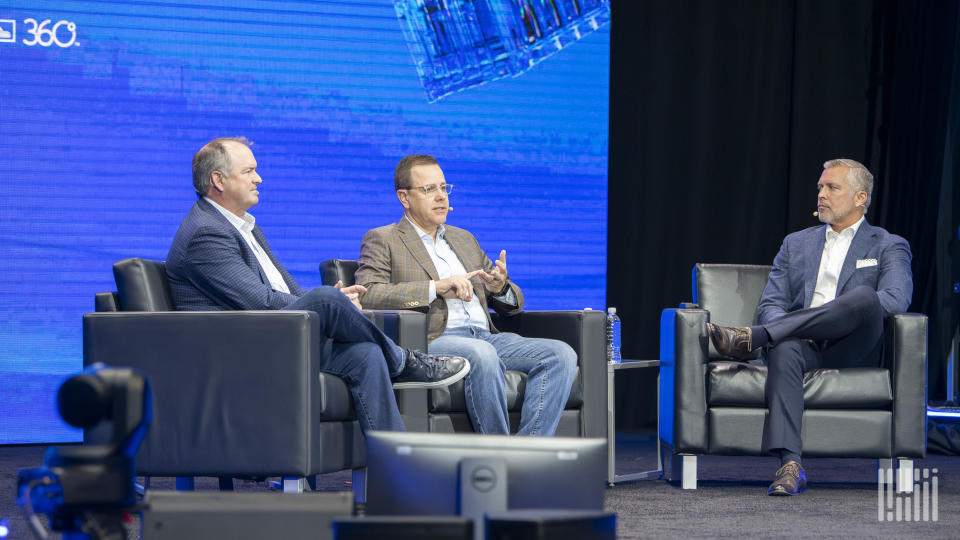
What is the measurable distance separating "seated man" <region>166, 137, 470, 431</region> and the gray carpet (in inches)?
28.9

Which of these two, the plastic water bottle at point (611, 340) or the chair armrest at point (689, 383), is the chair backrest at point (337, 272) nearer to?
the plastic water bottle at point (611, 340)

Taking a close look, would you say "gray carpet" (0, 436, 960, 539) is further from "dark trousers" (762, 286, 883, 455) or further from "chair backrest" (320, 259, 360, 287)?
"chair backrest" (320, 259, 360, 287)

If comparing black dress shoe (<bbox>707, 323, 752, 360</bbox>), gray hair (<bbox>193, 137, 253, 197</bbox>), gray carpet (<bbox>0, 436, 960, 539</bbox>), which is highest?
gray hair (<bbox>193, 137, 253, 197</bbox>)

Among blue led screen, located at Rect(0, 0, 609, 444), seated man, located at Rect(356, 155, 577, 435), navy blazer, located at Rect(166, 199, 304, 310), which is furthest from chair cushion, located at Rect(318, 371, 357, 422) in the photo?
blue led screen, located at Rect(0, 0, 609, 444)

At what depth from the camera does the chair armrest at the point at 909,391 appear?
140 inches

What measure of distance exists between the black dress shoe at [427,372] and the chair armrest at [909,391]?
1.56 metres

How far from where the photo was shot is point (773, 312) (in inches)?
153

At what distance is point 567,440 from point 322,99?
11.4 ft

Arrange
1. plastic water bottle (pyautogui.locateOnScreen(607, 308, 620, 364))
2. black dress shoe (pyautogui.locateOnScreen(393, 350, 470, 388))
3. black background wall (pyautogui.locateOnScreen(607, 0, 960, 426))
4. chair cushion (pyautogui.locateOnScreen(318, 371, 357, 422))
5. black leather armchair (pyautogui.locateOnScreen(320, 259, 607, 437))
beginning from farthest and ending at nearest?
black background wall (pyautogui.locateOnScreen(607, 0, 960, 426))
plastic water bottle (pyautogui.locateOnScreen(607, 308, 620, 364))
black leather armchair (pyautogui.locateOnScreen(320, 259, 607, 437))
black dress shoe (pyautogui.locateOnScreen(393, 350, 470, 388))
chair cushion (pyautogui.locateOnScreen(318, 371, 357, 422))

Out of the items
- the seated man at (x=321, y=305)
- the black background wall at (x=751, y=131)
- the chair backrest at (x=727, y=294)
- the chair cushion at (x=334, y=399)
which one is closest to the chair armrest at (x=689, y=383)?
the chair backrest at (x=727, y=294)

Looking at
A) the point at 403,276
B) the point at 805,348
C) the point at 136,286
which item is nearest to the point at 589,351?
the point at 403,276

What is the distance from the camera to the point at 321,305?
295cm

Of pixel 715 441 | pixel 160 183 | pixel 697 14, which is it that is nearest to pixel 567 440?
pixel 715 441

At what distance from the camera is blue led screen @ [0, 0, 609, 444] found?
4.54 m
